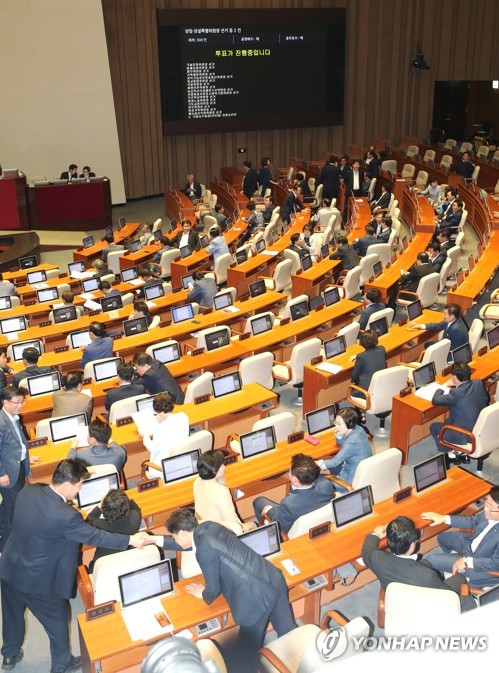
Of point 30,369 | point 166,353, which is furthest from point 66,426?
point 166,353

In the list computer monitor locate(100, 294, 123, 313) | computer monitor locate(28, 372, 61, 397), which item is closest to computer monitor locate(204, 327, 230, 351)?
computer monitor locate(28, 372, 61, 397)

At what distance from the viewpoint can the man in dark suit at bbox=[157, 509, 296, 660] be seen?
403 centimetres

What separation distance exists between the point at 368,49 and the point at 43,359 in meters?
17.3

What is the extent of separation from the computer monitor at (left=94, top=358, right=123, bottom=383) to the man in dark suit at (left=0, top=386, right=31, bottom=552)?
198 cm

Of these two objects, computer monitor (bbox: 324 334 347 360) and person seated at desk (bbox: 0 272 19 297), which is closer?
computer monitor (bbox: 324 334 347 360)

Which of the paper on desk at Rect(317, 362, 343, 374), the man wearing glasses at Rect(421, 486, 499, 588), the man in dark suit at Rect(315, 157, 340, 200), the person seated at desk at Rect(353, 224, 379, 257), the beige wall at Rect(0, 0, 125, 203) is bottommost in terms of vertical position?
the man wearing glasses at Rect(421, 486, 499, 588)

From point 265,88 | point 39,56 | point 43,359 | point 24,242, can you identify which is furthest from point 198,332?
point 265,88

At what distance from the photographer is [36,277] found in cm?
1244

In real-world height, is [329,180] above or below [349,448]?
above

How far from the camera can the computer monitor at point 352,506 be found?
5.00 metres

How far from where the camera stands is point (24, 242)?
15773 millimetres

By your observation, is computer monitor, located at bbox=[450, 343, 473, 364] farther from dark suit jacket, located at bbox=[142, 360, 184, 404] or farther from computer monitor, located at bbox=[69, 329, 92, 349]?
computer monitor, located at bbox=[69, 329, 92, 349]

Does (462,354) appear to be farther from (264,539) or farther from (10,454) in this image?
(10,454)

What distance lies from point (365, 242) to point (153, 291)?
3.67m
